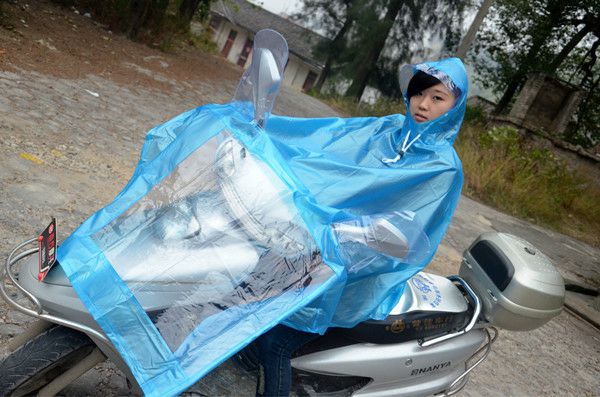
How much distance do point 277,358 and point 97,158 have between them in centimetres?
327

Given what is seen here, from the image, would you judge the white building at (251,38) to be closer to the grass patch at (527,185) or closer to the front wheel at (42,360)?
the grass patch at (527,185)

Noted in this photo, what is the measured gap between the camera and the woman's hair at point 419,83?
2.47 metres

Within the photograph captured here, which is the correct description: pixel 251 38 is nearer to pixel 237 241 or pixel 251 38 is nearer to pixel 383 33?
pixel 383 33

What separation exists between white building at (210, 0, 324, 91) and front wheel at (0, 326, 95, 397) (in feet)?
121

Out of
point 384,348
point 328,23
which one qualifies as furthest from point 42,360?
point 328,23

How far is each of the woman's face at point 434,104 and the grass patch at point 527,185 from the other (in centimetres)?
895

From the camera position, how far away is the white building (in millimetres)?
38281

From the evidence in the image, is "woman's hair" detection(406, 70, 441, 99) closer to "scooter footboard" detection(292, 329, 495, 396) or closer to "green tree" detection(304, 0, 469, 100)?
"scooter footboard" detection(292, 329, 495, 396)

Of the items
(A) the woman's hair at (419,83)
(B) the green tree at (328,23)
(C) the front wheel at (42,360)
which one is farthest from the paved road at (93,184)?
(B) the green tree at (328,23)

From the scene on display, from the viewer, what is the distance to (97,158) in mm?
4625

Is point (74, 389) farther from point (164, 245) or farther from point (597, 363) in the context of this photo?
point (597, 363)

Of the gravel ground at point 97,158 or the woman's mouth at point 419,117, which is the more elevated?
the woman's mouth at point 419,117

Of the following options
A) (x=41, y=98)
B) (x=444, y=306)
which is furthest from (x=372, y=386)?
(x=41, y=98)

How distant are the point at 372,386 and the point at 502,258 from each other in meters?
0.84
